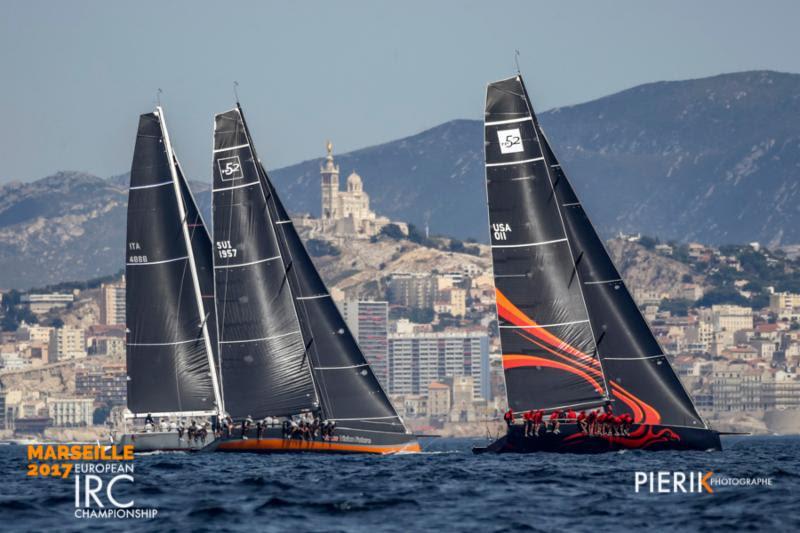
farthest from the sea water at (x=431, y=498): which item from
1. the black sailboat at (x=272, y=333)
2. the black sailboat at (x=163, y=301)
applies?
the black sailboat at (x=163, y=301)

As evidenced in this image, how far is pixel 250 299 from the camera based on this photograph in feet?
177

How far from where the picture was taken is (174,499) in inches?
1394

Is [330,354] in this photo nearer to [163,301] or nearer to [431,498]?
[163,301]

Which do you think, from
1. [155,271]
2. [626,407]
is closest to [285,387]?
[155,271]

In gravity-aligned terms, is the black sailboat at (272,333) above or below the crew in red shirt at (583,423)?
above

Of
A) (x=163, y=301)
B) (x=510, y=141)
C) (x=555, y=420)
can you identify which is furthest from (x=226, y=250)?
(x=555, y=420)

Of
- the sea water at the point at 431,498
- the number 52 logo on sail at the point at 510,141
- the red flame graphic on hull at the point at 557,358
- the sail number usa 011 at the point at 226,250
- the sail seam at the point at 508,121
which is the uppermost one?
the sail seam at the point at 508,121

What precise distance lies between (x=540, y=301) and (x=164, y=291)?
13.0 m

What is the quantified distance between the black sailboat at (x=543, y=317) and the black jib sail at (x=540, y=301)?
0.08 feet

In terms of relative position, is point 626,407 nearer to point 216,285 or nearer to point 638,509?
point 216,285

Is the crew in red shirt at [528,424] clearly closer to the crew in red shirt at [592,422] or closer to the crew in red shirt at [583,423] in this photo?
the crew in red shirt at [583,423]

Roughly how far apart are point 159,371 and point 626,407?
1508 centimetres

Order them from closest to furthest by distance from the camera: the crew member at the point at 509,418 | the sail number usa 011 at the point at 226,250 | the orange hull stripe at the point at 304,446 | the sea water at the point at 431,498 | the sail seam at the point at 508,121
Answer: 1. the sea water at the point at 431,498
2. the crew member at the point at 509,418
3. the sail seam at the point at 508,121
4. the orange hull stripe at the point at 304,446
5. the sail number usa 011 at the point at 226,250

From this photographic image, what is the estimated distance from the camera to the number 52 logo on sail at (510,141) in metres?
49.4
